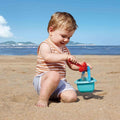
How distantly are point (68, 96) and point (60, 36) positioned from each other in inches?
28.7

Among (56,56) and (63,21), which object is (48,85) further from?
(63,21)

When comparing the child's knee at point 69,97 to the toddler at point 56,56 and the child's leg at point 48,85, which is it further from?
the child's leg at point 48,85

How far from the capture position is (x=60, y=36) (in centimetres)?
243

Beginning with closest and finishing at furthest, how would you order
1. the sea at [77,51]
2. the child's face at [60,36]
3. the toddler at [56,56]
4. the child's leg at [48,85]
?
the child's leg at [48,85]
the toddler at [56,56]
the child's face at [60,36]
the sea at [77,51]

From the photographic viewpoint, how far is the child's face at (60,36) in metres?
2.40

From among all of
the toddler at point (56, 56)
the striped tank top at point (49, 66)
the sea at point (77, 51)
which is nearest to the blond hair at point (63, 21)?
the toddler at point (56, 56)

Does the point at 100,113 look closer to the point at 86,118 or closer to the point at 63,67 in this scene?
the point at 86,118

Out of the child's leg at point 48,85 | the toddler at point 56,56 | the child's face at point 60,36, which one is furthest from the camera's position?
the child's face at point 60,36

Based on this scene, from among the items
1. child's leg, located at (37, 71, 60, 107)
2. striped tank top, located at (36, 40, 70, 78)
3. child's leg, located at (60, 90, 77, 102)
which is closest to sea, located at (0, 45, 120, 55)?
striped tank top, located at (36, 40, 70, 78)

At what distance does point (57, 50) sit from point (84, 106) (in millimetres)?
878

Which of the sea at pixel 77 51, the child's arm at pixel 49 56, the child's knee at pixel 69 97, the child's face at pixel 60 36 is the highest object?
the child's face at pixel 60 36

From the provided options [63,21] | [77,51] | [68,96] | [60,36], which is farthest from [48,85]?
[77,51]

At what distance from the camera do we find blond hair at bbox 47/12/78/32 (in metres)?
2.39

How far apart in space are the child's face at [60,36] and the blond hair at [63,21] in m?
0.04
